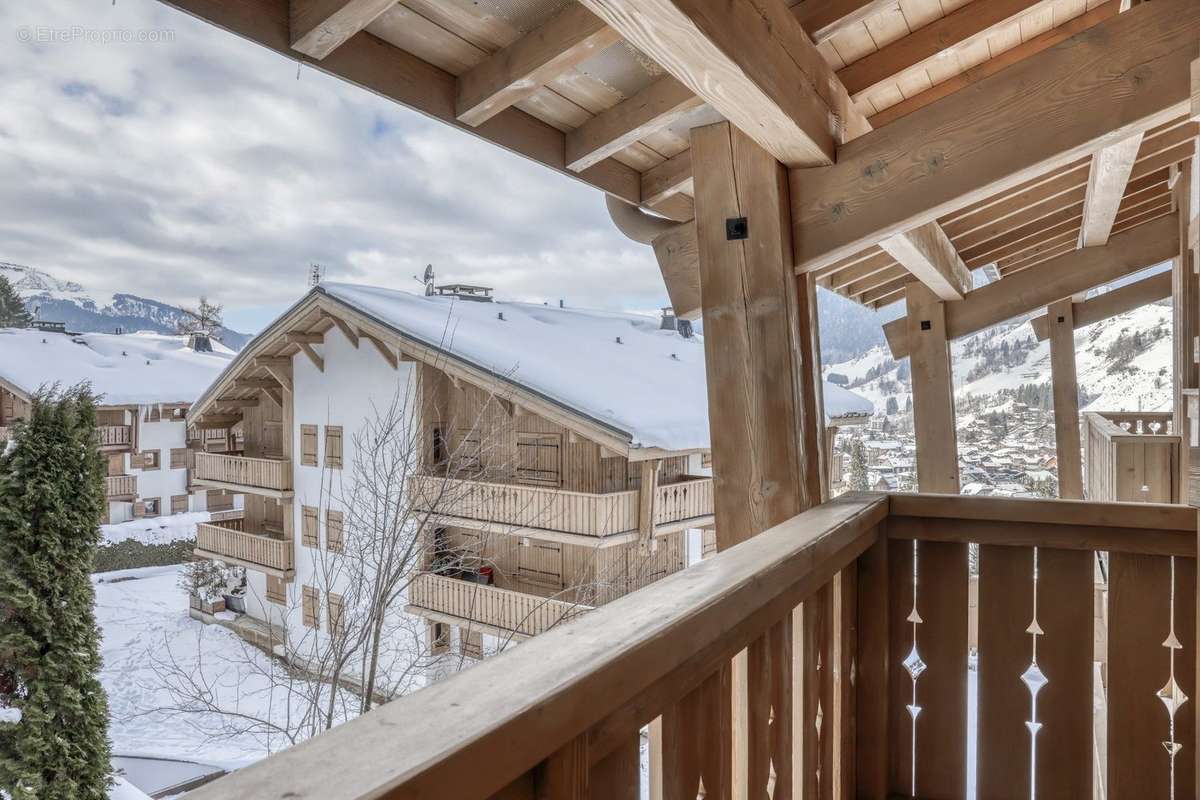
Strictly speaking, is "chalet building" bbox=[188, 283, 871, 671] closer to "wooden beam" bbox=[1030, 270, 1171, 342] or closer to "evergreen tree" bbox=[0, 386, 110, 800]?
"evergreen tree" bbox=[0, 386, 110, 800]

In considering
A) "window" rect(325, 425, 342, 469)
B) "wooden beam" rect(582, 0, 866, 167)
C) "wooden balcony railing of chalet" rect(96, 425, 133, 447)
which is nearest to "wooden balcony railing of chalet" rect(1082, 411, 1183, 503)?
"wooden beam" rect(582, 0, 866, 167)

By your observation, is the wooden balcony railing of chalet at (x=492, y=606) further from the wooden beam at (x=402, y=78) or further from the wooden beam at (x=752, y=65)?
the wooden beam at (x=752, y=65)

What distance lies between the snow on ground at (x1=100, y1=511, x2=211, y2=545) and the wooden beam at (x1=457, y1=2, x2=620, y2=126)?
1463 centimetres

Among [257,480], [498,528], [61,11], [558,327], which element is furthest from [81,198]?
[498,528]

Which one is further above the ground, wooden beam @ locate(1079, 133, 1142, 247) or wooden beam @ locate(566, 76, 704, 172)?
wooden beam @ locate(1079, 133, 1142, 247)

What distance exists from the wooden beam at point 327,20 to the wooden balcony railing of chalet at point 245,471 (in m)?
9.73

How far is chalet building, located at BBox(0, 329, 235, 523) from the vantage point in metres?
12.6

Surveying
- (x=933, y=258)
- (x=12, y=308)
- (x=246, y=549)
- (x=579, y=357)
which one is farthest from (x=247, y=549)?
(x=933, y=258)

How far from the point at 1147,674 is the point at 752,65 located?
1472 mm

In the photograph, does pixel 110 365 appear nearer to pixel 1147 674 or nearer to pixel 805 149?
pixel 805 149

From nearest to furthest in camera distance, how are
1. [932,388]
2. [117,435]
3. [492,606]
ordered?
1. [932,388]
2. [492,606]
3. [117,435]

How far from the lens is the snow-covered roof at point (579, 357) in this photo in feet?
A: 24.2

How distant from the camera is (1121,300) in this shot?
19.5 feet

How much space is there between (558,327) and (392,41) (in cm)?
913
